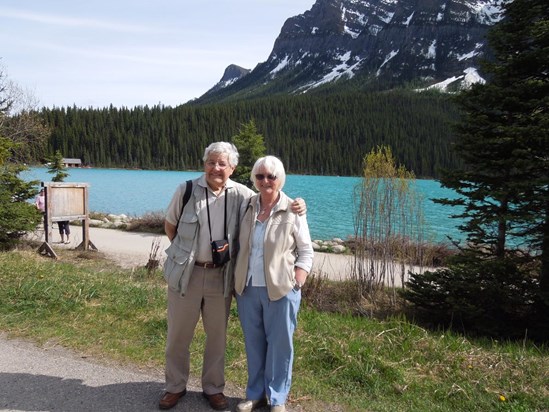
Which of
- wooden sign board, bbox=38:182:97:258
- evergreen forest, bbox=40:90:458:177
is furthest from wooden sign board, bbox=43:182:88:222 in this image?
evergreen forest, bbox=40:90:458:177

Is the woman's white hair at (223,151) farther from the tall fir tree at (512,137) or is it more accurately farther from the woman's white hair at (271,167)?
the tall fir tree at (512,137)

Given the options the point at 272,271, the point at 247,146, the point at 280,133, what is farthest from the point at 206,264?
the point at 280,133

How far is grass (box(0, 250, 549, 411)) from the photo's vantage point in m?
3.84

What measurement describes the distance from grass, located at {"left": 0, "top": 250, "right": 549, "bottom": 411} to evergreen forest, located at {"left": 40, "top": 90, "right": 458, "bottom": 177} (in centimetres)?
11025

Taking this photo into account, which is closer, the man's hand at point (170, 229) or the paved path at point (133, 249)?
the man's hand at point (170, 229)

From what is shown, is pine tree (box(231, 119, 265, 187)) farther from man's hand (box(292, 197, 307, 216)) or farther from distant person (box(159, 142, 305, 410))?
man's hand (box(292, 197, 307, 216))

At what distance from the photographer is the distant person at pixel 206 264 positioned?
348 cm

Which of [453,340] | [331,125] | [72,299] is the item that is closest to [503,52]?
[453,340]

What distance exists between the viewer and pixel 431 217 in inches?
1180

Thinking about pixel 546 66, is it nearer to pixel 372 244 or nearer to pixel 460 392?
pixel 372 244

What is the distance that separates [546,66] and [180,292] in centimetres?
620

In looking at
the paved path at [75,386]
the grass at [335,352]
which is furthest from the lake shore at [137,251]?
the paved path at [75,386]

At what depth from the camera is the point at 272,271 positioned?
332 cm

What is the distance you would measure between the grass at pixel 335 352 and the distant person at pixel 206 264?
539 mm
